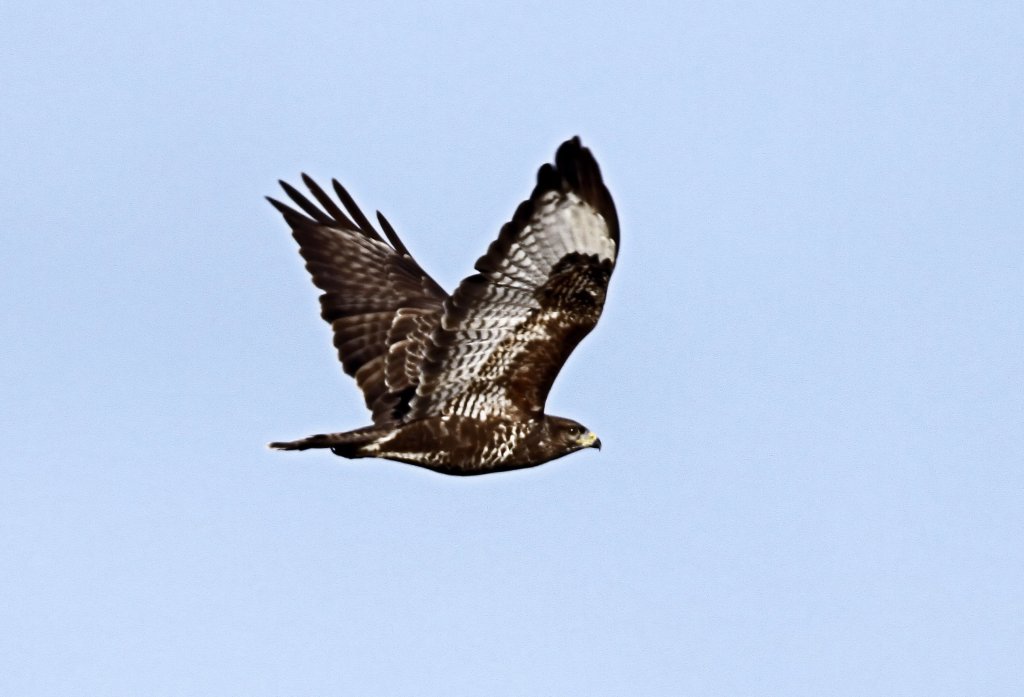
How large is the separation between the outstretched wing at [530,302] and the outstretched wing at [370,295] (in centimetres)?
79

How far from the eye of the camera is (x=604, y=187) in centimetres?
A: 1205

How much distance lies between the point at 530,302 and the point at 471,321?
0.45m

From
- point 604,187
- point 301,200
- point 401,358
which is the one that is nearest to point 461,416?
point 401,358

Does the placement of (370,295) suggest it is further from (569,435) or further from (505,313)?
(505,313)

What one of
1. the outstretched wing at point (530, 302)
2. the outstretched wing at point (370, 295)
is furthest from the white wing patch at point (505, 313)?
the outstretched wing at point (370, 295)

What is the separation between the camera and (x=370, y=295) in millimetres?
15664

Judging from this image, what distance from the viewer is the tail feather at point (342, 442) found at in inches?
526

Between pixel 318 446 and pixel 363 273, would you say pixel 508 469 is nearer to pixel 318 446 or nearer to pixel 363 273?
pixel 318 446

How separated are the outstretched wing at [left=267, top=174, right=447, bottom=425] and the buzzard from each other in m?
0.01

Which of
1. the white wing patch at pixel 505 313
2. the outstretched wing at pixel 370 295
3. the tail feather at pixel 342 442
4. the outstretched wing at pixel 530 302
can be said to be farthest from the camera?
the outstretched wing at pixel 370 295

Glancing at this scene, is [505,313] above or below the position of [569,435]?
above

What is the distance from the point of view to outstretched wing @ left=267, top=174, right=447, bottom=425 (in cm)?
1489

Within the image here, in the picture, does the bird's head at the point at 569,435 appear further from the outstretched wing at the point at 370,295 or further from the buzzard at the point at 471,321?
the outstretched wing at the point at 370,295

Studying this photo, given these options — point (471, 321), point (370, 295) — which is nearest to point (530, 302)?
point (471, 321)
